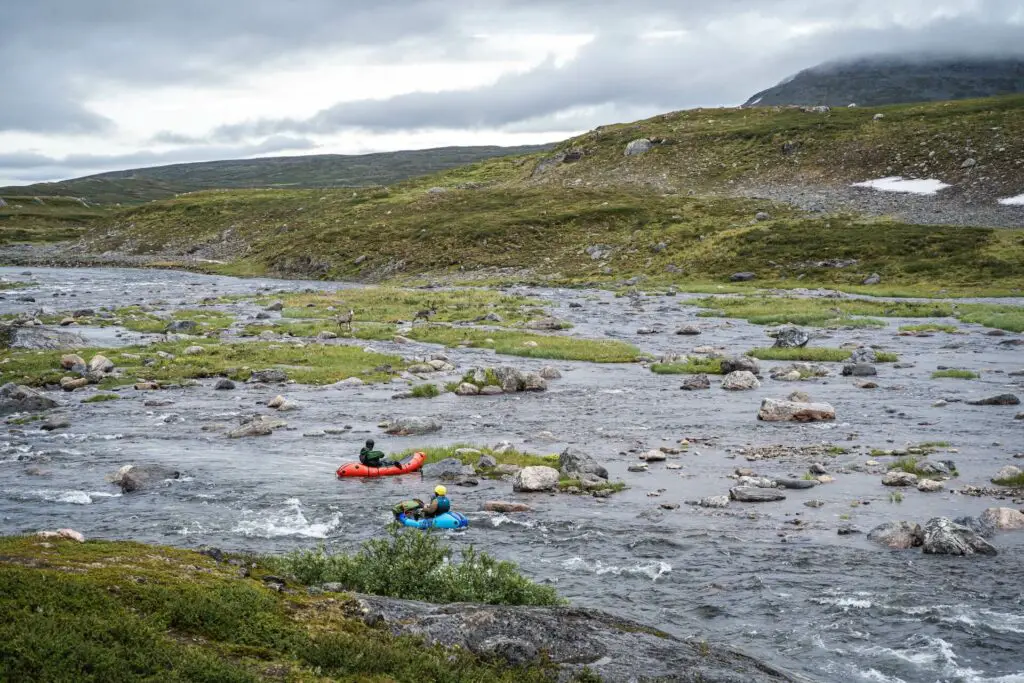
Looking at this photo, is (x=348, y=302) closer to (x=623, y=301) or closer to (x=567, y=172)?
(x=623, y=301)

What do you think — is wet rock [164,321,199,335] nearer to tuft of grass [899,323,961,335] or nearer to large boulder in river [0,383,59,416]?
large boulder in river [0,383,59,416]

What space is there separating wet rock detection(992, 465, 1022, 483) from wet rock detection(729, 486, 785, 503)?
5907 mm

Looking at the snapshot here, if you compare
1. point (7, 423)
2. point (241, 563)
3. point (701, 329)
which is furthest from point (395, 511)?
point (701, 329)

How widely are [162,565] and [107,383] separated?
27.9 metres

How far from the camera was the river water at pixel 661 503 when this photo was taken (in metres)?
15.0

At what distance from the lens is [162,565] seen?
13.1m

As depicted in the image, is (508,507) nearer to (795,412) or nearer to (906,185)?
(795,412)

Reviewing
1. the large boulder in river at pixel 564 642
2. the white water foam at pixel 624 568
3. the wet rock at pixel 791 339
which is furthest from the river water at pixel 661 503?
the wet rock at pixel 791 339

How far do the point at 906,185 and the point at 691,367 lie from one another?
76492mm

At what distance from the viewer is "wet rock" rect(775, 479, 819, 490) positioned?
22875 millimetres

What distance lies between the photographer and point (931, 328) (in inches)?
2005

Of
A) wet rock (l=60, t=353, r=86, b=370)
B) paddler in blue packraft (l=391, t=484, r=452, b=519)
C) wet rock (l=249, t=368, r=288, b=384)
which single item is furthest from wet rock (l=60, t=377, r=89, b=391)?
paddler in blue packraft (l=391, t=484, r=452, b=519)

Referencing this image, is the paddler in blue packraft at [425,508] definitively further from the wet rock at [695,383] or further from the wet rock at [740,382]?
the wet rock at [740,382]

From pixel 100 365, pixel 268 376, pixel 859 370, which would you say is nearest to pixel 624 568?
pixel 859 370
